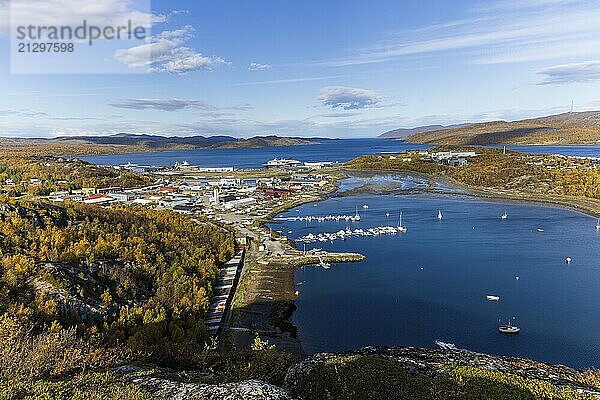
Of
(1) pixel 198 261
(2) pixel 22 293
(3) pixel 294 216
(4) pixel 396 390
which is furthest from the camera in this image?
(3) pixel 294 216

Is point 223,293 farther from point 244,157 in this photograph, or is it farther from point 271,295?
point 244,157

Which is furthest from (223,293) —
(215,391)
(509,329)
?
(215,391)

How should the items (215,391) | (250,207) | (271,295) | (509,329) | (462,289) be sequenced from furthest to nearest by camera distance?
(250,207) < (462,289) < (271,295) < (509,329) < (215,391)

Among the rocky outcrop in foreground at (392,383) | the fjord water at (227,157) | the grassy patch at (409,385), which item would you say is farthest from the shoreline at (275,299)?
the fjord water at (227,157)

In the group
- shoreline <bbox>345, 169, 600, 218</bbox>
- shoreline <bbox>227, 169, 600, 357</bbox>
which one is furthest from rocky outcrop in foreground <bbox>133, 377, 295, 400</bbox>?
shoreline <bbox>345, 169, 600, 218</bbox>

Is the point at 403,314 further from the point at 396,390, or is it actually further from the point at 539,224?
the point at 539,224

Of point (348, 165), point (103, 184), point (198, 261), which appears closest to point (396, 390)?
point (198, 261)

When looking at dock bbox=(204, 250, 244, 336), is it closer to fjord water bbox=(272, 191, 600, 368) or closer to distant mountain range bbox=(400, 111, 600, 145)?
fjord water bbox=(272, 191, 600, 368)

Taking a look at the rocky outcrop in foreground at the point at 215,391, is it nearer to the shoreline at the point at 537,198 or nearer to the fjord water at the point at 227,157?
the shoreline at the point at 537,198
